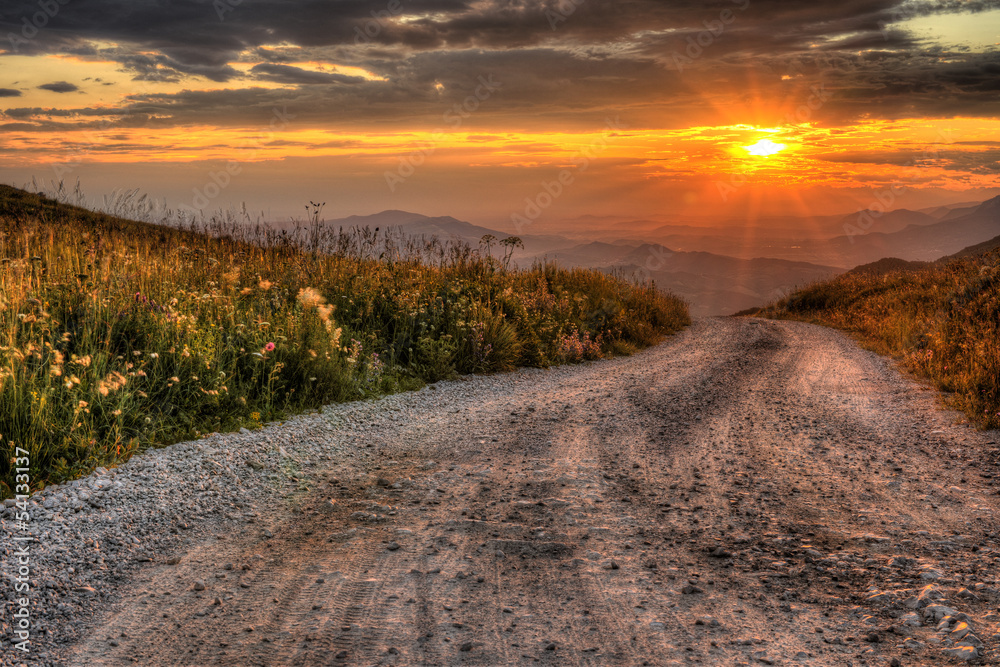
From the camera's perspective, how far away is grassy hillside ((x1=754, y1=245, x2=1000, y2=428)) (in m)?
8.52

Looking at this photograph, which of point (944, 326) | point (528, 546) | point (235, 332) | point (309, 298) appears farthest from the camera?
point (944, 326)

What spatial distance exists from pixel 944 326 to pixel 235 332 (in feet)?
40.3

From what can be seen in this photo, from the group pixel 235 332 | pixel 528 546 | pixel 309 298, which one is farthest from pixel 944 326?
pixel 235 332

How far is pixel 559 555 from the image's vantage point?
4.28 m

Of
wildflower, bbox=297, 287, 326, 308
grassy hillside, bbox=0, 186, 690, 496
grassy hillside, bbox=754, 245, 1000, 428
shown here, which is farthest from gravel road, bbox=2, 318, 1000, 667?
wildflower, bbox=297, 287, 326, 308

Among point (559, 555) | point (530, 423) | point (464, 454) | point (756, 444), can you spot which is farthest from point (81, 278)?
point (756, 444)

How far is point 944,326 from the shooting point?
38.4 feet

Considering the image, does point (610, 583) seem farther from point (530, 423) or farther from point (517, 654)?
point (530, 423)

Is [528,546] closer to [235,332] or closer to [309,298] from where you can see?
[235,332]

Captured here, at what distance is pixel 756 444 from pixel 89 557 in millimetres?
6380

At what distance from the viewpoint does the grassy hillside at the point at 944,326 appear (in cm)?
852

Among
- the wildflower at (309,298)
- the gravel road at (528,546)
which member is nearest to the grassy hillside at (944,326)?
the gravel road at (528,546)

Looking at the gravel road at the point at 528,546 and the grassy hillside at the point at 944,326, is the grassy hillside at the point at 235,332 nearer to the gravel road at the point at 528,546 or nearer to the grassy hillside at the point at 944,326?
the gravel road at the point at 528,546

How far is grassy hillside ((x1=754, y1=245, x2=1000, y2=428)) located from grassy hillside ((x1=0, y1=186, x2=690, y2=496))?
5.76m
